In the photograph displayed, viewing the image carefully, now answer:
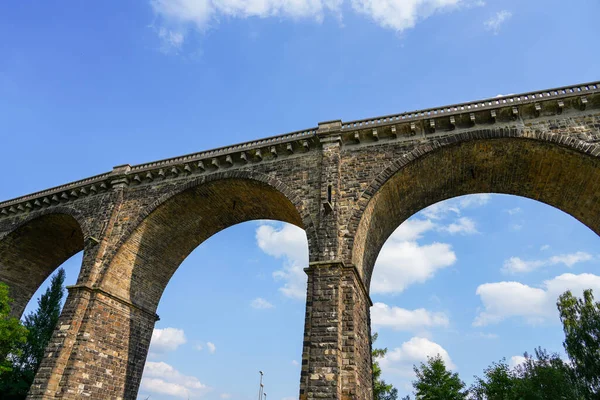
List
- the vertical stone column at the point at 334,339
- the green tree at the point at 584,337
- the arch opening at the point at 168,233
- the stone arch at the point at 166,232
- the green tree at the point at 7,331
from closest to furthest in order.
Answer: the vertical stone column at the point at 334,339 < the stone arch at the point at 166,232 < the arch opening at the point at 168,233 < the green tree at the point at 7,331 < the green tree at the point at 584,337

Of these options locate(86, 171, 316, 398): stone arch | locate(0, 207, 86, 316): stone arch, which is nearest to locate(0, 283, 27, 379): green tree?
locate(0, 207, 86, 316): stone arch

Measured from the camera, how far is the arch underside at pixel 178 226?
747 inches

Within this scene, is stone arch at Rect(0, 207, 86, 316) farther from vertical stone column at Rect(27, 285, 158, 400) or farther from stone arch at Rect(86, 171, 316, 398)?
vertical stone column at Rect(27, 285, 158, 400)

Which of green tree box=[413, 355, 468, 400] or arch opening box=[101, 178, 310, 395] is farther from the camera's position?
green tree box=[413, 355, 468, 400]

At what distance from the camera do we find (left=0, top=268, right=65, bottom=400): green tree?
23.5m

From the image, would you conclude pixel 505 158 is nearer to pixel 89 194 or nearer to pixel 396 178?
pixel 396 178

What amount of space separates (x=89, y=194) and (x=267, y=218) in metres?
10.3

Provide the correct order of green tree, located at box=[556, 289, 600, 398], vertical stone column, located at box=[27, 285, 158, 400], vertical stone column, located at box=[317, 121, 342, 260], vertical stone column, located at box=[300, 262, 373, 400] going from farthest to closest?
green tree, located at box=[556, 289, 600, 398]
vertical stone column, located at box=[27, 285, 158, 400]
vertical stone column, located at box=[317, 121, 342, 260]
vertical stone column, located at box=[300, 262, 373, 400]

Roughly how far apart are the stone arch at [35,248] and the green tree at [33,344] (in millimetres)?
3117

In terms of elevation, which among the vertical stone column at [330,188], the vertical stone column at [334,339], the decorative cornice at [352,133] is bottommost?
the vertical stone column at [334,339]

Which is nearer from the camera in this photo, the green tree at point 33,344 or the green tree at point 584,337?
the green tree at point 33,344

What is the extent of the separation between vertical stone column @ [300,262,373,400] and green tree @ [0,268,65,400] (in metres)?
15.5

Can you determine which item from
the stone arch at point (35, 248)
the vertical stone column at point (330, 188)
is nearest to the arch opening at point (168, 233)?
the vertical stone column at point (330, 188)

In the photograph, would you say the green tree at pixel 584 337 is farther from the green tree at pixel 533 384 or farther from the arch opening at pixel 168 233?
the arch opening at pixel 168 233
